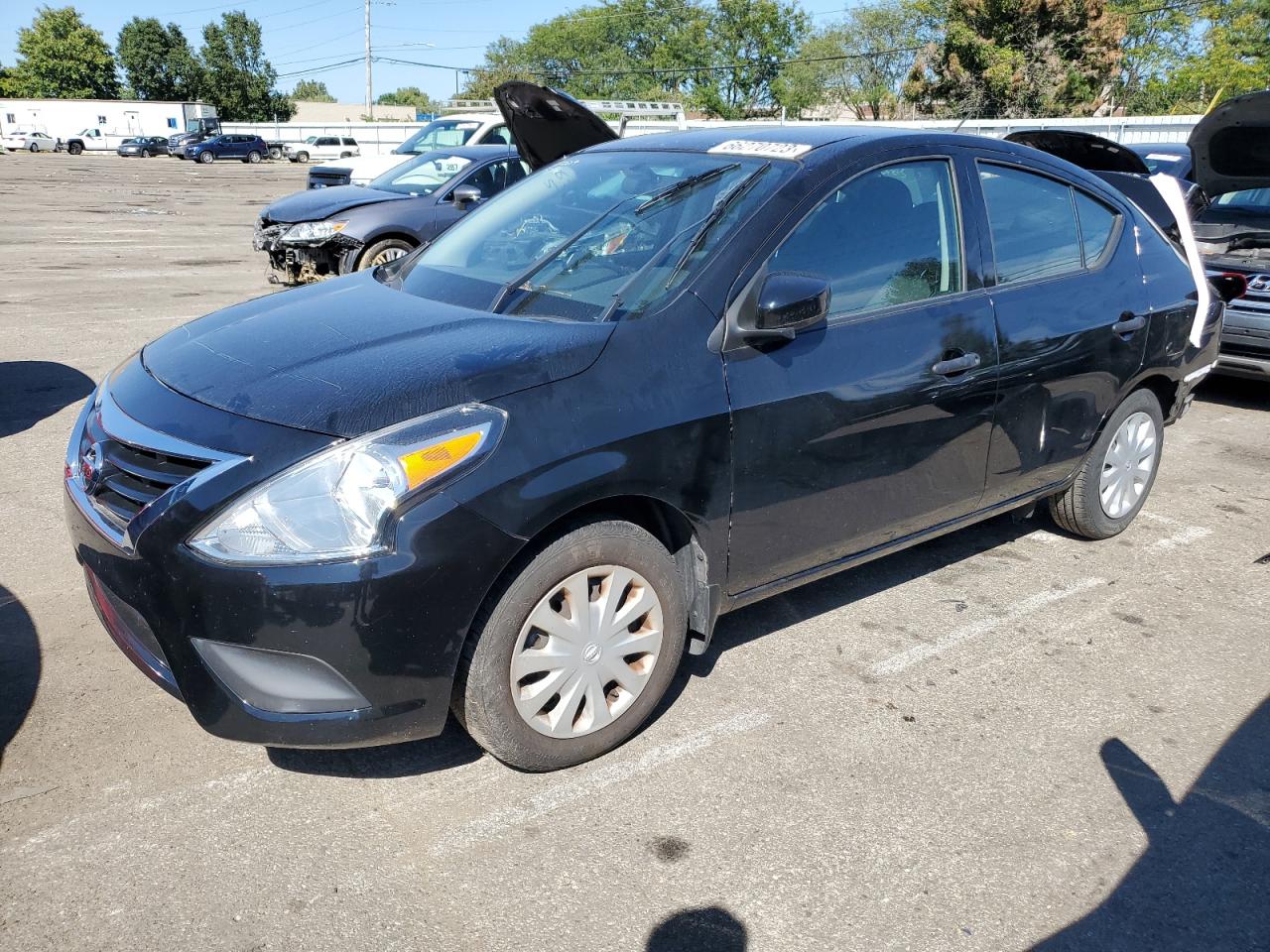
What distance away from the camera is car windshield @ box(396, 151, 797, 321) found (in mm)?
3205

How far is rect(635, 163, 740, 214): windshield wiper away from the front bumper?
58.4 inches

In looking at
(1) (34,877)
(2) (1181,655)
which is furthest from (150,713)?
(2) (1181,655)

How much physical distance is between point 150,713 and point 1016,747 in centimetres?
270

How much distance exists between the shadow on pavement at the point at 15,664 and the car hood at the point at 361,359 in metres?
1.13

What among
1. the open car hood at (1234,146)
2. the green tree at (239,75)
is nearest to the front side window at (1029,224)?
the open car hood at (1234,146)

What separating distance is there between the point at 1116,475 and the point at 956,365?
5.19 feet

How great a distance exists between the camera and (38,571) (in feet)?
13.7

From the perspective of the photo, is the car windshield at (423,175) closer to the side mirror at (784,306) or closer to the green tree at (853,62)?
the side mirror at (784,306)

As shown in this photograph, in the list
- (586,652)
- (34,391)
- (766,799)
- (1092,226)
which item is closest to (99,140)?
(34,391)

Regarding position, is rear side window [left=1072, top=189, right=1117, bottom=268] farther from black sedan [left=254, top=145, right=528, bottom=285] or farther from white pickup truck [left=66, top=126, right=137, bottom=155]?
white pickup truck [left=66, top=126, right=137, bottom=155]

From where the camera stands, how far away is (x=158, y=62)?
88500 millimetres

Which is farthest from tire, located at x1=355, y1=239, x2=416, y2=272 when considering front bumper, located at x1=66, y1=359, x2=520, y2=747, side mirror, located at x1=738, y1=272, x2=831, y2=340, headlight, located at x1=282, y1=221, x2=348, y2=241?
front bumper, located at x1=66, y1=359, x2=520, y2=747

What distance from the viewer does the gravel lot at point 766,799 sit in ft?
8.02

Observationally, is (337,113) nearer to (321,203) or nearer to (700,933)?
(321,203)
